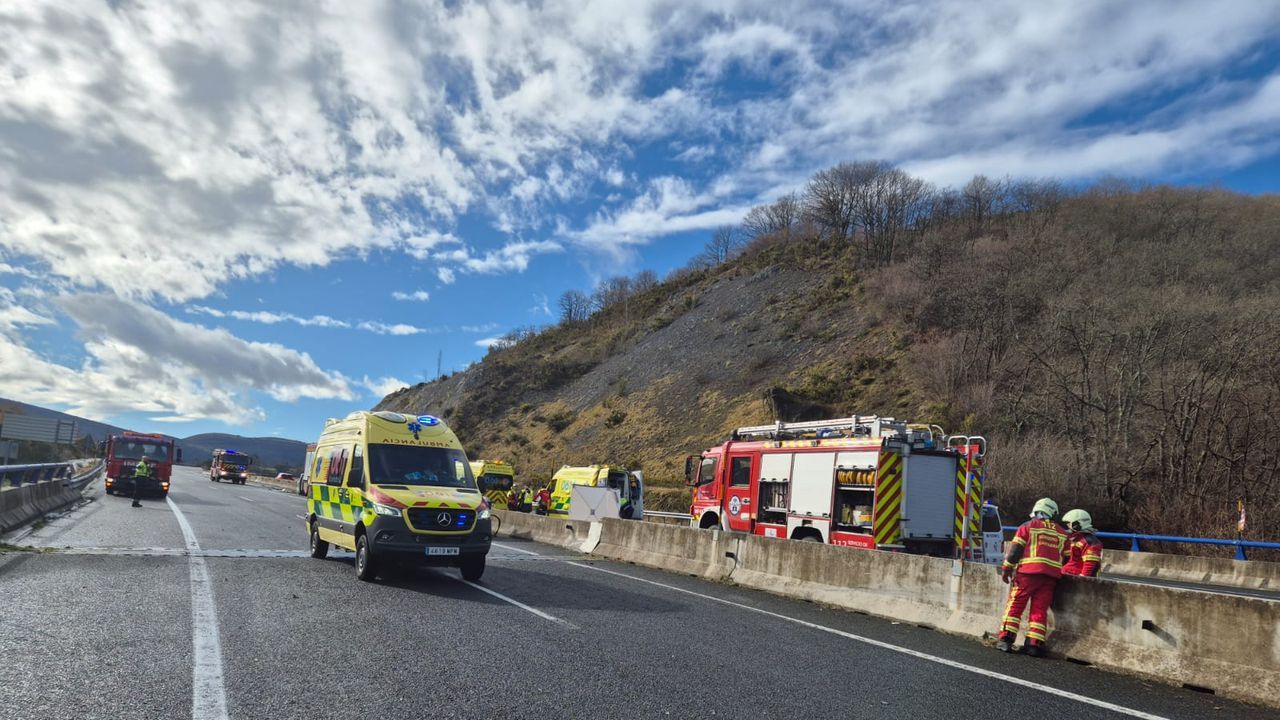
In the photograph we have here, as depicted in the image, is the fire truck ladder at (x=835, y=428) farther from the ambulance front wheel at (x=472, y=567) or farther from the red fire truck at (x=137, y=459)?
the red fire truck at (x=137, y=459)

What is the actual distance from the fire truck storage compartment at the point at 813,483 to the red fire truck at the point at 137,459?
23.9m

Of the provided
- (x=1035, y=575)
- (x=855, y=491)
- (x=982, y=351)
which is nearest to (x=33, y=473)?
(x=855, y=491)

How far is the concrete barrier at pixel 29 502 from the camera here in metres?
14.5

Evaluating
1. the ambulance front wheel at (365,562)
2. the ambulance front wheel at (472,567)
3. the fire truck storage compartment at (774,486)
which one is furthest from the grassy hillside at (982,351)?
the ambulance front wheel at (365,562)

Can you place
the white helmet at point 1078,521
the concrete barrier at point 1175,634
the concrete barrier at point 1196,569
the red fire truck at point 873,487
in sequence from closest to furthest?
the concrete barrier at point 1175,634
the white helmet at point 1078,521
the red fire truck at point 873,487
the concrete barrier at point 1196,569

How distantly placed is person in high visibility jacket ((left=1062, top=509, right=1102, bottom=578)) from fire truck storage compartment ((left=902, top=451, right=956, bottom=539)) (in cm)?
616

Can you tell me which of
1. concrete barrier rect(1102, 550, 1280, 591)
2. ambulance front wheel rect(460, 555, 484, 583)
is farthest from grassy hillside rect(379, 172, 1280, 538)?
ambulance front wheel rect(460, 555, 484, 583)

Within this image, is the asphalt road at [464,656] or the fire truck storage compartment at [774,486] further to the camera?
the fire truck storage compartment at [774,486]

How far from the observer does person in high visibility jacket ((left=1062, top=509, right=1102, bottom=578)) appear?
308 inches

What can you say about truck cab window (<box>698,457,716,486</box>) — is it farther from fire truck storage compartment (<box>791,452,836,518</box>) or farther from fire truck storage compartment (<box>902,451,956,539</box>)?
fire truck storage compartment (<box>902,451,956,539</box>)

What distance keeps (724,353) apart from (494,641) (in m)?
49.0

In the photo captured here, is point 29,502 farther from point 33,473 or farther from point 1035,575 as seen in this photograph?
point 1035,575

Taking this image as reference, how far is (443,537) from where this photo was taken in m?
10.6

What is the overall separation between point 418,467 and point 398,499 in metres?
1.17
